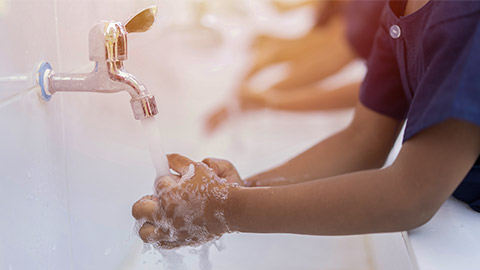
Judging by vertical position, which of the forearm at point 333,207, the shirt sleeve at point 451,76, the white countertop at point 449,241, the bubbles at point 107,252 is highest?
the shirt sleeve at point 451,76

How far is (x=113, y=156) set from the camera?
0.94 metres

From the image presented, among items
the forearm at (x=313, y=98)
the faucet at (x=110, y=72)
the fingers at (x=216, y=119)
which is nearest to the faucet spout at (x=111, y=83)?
the faucet at (x=110, y=72)

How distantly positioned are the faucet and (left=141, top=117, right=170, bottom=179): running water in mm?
28

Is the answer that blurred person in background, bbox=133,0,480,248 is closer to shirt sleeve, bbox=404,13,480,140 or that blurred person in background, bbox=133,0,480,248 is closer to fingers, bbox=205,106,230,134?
shirt sleeve, bbox=404,13,480,140

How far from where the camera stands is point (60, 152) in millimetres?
710

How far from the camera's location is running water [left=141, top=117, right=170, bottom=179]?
0.65 metres

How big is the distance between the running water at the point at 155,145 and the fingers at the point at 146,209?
0.04 m

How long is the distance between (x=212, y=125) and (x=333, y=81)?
1.84ft

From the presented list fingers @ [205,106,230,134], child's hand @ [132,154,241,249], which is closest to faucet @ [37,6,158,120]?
child's hand @ [132,154,241,249]

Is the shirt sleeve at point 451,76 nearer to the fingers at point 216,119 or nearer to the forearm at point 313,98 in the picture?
the fingers at point 216,119

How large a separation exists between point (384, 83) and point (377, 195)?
0.35 metres

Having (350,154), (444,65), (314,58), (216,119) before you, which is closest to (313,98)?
(314,58)

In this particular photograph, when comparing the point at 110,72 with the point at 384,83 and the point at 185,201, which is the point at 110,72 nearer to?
the point at 185,201

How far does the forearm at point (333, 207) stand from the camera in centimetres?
59
